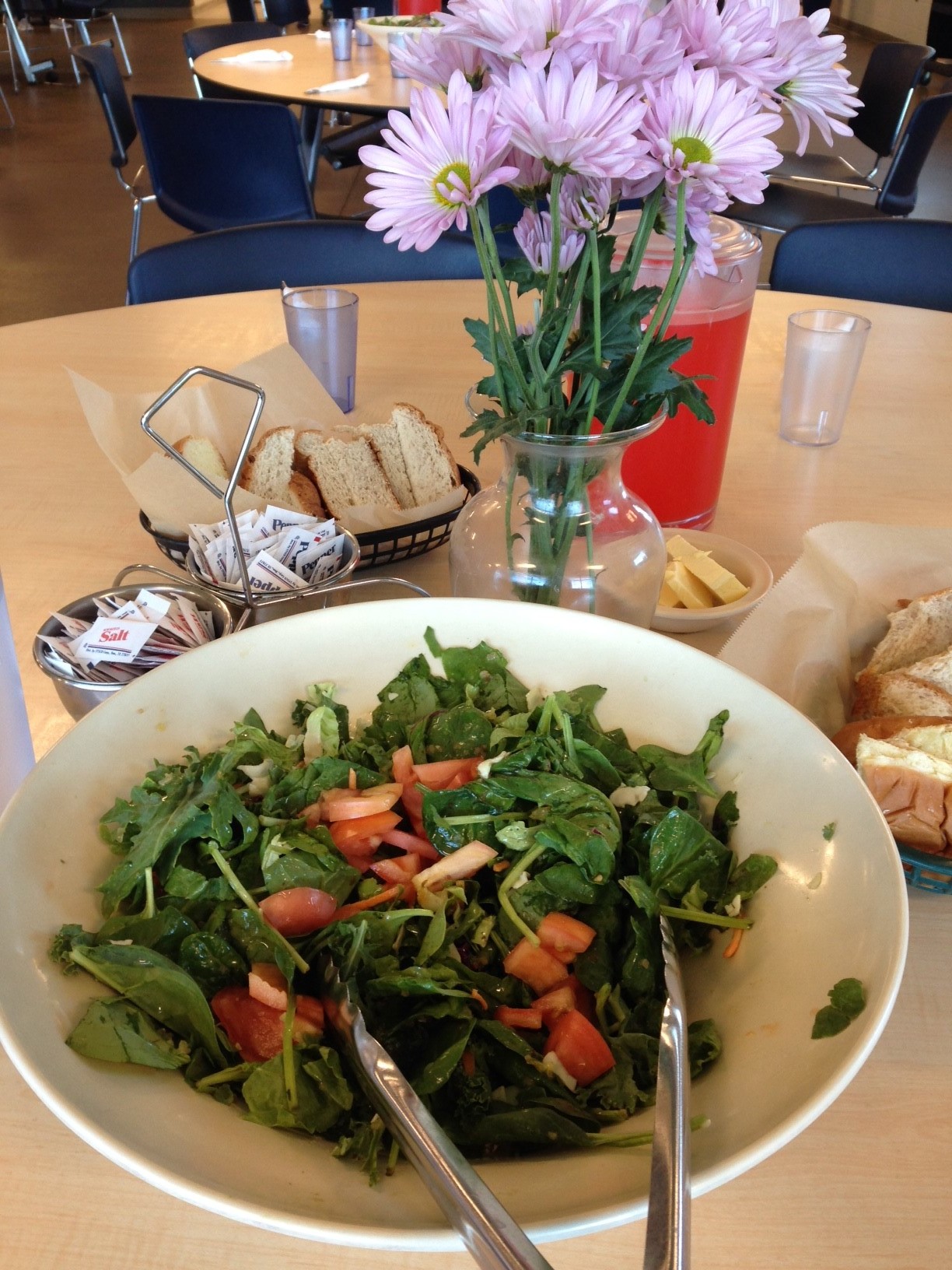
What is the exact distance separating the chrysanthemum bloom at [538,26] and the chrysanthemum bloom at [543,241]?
99 mm

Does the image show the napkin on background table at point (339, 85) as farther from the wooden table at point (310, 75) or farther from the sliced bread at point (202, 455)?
the sliced bread at point (202, 455)

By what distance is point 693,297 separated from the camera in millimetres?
884

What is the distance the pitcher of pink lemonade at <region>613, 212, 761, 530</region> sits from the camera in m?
0.84

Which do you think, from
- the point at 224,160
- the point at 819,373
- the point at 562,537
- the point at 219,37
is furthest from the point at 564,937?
the point at 219,37

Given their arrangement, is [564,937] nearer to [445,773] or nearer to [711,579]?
[445,773]

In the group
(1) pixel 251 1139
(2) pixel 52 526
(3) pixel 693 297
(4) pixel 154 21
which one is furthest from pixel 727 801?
(4) pixel 154 21

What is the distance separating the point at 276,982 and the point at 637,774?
0.24 m

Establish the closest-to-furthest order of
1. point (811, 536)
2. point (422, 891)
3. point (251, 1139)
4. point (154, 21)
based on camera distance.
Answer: point (251, 1139)
point (422, 891)
point (811, 536)
point (154, 21)

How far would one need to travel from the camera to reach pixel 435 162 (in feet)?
1.69

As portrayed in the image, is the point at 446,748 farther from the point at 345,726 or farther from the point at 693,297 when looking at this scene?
the point at 693,297

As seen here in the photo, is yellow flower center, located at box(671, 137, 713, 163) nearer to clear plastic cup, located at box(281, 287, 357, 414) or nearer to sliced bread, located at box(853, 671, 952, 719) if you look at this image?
sliced bread, located at box(853, 671, 952, 719)

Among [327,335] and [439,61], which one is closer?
[439,61]

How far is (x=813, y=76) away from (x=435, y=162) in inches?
8.1

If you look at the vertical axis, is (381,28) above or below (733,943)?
above
